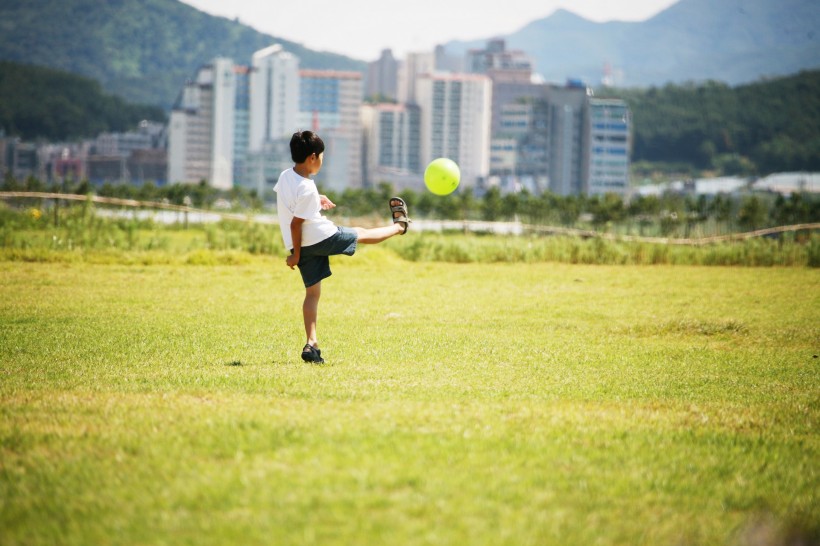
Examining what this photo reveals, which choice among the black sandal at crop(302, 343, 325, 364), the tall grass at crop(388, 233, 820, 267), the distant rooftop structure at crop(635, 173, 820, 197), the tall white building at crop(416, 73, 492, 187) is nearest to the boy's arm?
the black sandal at crop(302, 343, 325, 364)

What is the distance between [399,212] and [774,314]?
261 inches

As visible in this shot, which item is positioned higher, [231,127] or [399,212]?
[231,127]

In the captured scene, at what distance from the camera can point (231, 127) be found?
176 m

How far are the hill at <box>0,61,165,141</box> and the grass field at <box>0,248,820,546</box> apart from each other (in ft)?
616

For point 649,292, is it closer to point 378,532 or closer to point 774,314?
point 774,314

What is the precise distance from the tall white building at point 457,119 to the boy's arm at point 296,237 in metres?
177

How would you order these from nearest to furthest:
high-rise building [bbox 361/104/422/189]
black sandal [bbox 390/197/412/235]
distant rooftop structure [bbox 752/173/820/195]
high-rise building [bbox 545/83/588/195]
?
black sandal [bbox 390/197/412/235]
distant rooftop structure [bbox 752/173/820/195]
high-rise building [bbox 545/83/588/195]
high-rise building [bbox 361/104/422/189]

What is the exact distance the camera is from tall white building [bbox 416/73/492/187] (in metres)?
185

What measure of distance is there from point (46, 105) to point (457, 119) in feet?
266

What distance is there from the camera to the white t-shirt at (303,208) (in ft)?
26.4

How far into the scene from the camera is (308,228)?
813 cm

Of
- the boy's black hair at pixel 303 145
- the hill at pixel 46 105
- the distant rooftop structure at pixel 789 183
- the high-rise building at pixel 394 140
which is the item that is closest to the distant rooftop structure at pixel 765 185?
the distant rooftop structure at pixel 789 183

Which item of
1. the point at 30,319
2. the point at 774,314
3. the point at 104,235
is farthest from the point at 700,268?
the point at 30,319

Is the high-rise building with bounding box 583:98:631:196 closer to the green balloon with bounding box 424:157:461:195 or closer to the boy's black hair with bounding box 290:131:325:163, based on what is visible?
the green balloon with bounding box 424:157:461:195
